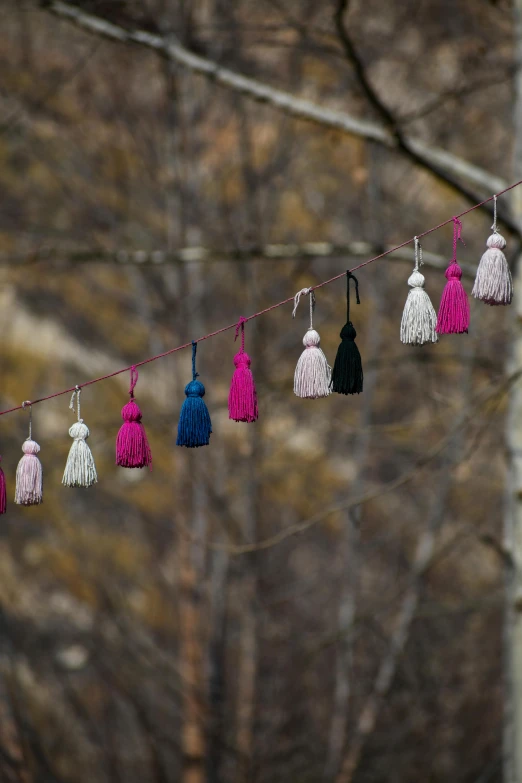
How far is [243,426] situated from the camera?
5316 millimetres

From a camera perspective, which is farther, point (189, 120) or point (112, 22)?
point (189, 120)

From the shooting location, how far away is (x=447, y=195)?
23.6 ft

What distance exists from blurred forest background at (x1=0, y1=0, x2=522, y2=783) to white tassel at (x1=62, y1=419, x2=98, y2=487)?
3.85 ft

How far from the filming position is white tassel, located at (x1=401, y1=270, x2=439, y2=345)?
6.60 feet

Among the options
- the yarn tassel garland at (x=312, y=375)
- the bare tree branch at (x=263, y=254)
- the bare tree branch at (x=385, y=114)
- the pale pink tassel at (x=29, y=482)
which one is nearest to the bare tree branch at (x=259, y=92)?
the bare tree branch at (x=385, y=114)

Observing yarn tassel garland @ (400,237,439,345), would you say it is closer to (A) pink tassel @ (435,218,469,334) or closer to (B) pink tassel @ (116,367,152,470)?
(A) pink tassel @ (435,218,469,334)

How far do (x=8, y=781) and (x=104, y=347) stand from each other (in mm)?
3285

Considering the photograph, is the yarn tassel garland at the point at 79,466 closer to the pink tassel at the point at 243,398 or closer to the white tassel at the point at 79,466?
the white tassel at the point at 79,466

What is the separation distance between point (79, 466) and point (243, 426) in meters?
3.13

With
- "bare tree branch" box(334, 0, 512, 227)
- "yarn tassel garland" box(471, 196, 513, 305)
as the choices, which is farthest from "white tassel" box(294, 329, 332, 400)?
"bare tree branch" box(334, 0, 512, 227)

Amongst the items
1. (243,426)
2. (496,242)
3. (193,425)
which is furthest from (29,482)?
(243,426)

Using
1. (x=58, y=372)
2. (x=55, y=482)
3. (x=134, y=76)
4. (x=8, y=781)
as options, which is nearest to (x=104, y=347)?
(x=58, y=372)

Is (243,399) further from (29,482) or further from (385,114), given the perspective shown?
(385,114)

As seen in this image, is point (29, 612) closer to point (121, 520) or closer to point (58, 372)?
point (121, 520)
